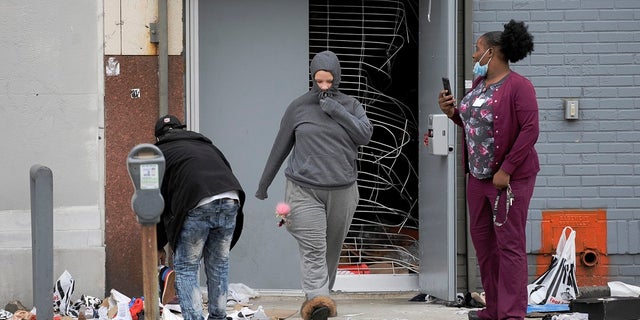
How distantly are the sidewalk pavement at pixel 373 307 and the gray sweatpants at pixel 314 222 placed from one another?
21.9 inches

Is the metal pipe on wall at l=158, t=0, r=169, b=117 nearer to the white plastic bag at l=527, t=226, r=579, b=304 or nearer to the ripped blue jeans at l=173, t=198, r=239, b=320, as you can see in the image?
the ripped blue jeans at l=173, t=198, r=239, b=320

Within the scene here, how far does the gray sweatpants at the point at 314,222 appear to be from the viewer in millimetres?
7582

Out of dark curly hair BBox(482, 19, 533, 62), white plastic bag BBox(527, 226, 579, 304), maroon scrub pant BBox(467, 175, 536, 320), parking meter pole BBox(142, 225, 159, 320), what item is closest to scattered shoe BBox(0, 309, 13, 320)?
parking meter pole BBox(142, 225, 159, 320)

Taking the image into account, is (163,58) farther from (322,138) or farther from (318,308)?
(318,308)

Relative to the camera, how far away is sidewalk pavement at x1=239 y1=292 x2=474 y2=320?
8.16 m

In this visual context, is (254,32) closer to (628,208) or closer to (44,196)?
(44,196)

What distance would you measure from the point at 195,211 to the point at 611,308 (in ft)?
9.27

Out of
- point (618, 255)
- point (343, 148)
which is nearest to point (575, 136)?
point (618, 255)

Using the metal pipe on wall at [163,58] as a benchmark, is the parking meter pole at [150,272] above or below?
below

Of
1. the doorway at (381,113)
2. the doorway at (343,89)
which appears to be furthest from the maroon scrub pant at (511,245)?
the doorway at (381,113)

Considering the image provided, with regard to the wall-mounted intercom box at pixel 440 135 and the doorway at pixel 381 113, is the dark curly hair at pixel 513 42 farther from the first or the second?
the doorway at pixel 381 113

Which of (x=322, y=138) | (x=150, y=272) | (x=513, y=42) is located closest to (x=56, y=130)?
(x=322, y=138)

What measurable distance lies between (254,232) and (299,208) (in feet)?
5.12

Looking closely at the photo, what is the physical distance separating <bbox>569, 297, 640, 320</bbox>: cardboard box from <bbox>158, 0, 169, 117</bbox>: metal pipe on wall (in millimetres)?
3367
